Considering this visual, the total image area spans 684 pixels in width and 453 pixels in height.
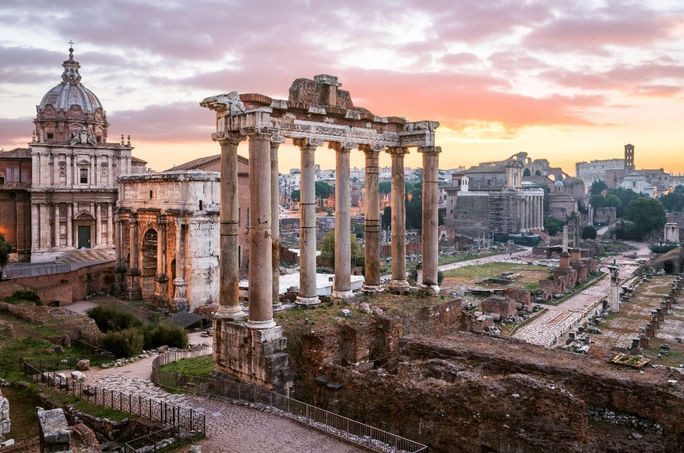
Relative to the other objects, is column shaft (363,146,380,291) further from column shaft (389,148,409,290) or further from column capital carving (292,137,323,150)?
column capital carving (292,137,323,150)

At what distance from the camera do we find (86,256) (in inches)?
1656

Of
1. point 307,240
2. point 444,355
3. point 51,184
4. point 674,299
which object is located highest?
point 51,184

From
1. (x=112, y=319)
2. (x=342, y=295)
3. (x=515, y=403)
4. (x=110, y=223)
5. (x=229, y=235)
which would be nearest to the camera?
(x=515, y=403)

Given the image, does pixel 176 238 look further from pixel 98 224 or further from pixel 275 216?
pixel 275 216

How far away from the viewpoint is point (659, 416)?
10.9 meters

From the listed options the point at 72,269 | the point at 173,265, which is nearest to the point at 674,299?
the point at 173,265

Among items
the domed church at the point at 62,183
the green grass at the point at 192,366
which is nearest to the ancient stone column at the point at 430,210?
the green grass at the point at 192,366

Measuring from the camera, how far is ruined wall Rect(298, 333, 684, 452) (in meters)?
9.86

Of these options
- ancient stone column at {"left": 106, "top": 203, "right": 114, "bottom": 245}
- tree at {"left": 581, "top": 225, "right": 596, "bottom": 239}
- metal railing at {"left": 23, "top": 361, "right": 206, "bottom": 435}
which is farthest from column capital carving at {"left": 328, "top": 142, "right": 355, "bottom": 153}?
tree at {"left": 581, "top": 225, "right": 596, "bottom": 239}

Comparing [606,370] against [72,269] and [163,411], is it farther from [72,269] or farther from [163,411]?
[72,269]

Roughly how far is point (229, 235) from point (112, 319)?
1419 cm

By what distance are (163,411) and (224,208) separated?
507cm

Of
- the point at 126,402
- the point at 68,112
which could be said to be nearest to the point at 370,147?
the point at 126,402

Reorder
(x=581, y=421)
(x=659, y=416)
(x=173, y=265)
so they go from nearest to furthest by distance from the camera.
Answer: (x=581, y=421)
(x=659, y=416)
(x=173, y=265)
